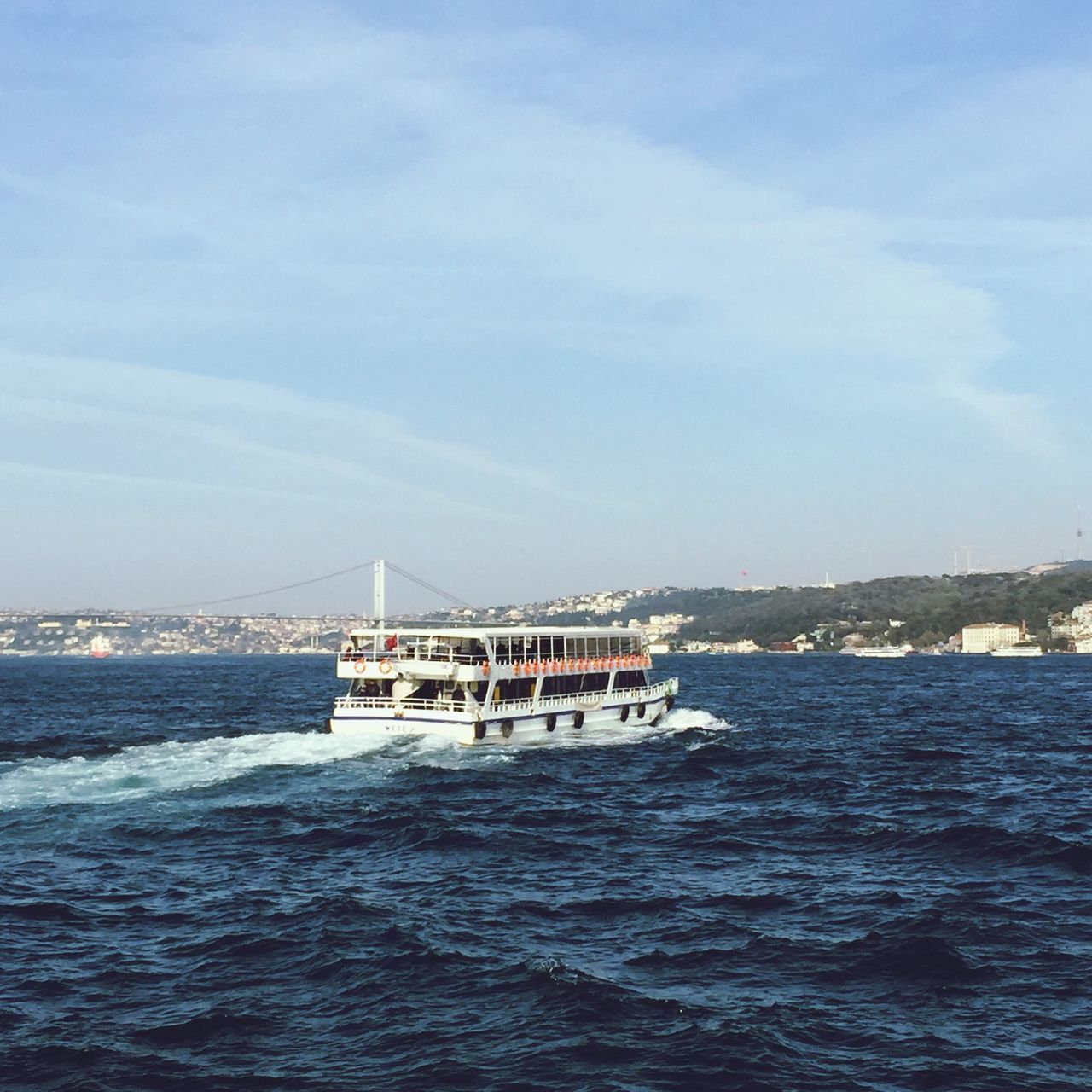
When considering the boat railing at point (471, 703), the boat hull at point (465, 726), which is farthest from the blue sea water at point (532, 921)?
the boat railing at point (471, 703)

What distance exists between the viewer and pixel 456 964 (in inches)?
984

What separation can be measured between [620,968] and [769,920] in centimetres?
552

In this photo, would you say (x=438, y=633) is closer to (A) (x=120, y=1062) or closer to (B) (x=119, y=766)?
(B) (x=119, y=766)

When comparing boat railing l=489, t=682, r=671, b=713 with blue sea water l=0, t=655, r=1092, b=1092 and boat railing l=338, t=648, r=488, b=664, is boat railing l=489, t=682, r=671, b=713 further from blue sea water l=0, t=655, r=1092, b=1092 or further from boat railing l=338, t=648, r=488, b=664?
blue sea water l=0, t=655, r=1092, b=1092

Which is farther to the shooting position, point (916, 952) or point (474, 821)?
point (474, 821)

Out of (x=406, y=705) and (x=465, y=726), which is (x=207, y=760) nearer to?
(x=406, y=705)

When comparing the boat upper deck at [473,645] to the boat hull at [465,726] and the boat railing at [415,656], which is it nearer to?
the boat railing at [415,656]

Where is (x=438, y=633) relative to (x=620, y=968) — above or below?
above

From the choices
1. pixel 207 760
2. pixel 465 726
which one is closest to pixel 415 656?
pixel 465 726

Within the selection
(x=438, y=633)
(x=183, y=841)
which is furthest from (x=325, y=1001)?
(x=438, y=633)

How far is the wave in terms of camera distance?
44.3m

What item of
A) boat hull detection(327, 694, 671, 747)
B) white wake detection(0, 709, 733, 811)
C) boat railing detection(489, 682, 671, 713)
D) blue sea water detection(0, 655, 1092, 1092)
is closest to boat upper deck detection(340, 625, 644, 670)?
boat railing detection(489, 682, 671, 713)

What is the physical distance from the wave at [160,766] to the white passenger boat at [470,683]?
7.55ft

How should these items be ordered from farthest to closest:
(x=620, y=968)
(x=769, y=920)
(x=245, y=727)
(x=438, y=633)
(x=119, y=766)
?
(x=245, y=727), (x=438, y=633), (x=119, y=766), (x=769, y=920), (x=620, y=968)
